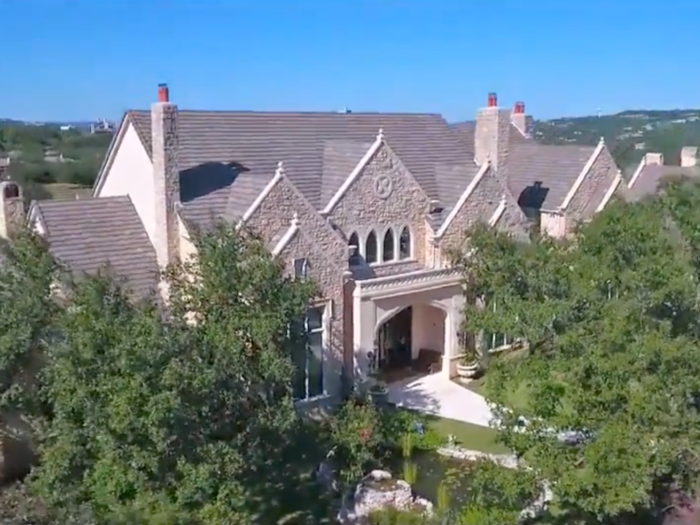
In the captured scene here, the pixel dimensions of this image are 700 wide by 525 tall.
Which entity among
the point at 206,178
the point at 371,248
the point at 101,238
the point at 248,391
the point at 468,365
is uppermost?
the point at 206,178

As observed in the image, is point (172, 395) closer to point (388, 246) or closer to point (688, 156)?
point (388, 246)

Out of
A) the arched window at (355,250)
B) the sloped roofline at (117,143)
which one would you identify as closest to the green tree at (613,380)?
the arched window at (355,250)

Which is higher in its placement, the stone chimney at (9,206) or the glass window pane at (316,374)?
the stone chimney at (9,206)

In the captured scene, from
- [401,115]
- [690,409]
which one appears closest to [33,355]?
[690,409]

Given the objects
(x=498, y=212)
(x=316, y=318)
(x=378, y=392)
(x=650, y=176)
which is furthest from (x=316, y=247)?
(x=650, y=176)

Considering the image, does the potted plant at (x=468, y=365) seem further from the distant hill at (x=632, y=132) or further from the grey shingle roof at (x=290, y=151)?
the distant hill at (x=632, y=132)
